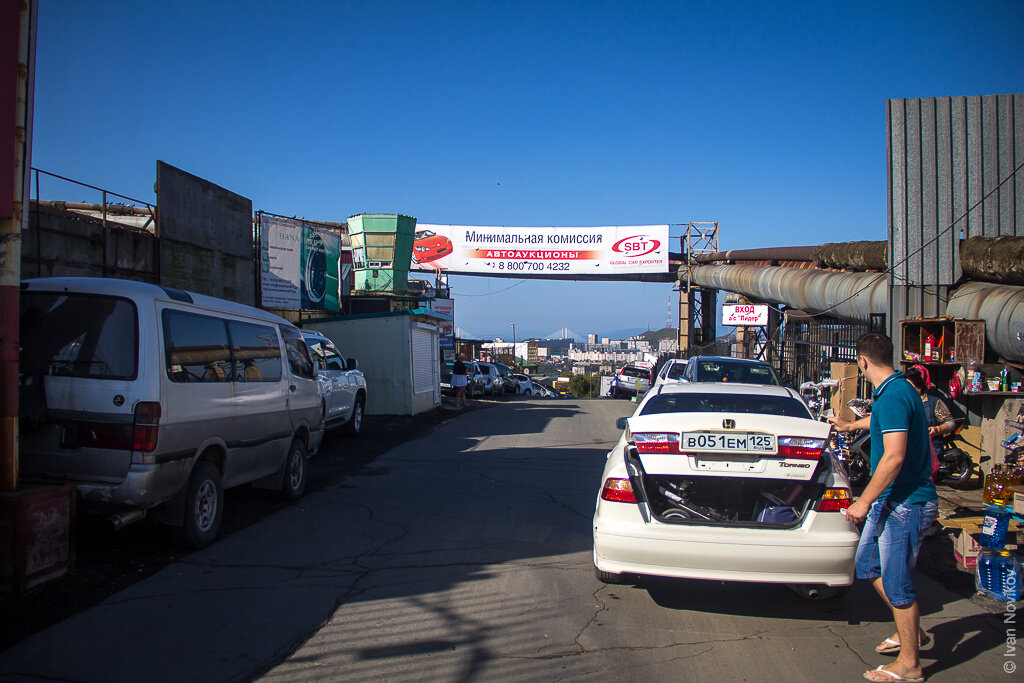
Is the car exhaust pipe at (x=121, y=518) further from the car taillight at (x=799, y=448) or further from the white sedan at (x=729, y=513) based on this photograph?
the car taillight at (x=799, y=448)

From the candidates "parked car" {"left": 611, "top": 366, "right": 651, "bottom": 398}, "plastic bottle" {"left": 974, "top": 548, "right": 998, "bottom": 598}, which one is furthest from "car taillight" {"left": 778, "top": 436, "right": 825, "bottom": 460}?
"parked car" {"left": 611, "top": 366, "right": 651, "bottom": 398}

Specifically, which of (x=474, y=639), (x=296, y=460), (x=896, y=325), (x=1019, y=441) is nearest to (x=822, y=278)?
(x=896, y=325)

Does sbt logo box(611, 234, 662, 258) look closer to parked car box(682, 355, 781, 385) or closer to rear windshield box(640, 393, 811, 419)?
parked car box(682, 355, 781, 385)

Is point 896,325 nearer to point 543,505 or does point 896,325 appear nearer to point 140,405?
point 543,505

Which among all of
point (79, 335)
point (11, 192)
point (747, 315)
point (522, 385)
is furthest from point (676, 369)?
point (522, 385)

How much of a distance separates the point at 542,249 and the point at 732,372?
26696 mm

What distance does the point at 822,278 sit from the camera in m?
17.6

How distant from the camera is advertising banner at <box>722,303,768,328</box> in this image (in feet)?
80.0

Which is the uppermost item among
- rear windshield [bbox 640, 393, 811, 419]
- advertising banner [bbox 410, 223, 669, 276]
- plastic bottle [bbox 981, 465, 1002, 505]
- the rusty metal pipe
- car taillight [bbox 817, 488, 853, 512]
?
advertising banner [bbox 410, 223, 669, 276]

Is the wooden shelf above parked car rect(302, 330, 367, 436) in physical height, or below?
above

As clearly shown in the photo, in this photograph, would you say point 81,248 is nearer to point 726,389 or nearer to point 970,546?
point 726,389

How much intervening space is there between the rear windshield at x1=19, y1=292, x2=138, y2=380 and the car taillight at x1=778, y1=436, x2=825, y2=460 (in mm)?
Answer: 4683

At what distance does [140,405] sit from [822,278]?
16.1m

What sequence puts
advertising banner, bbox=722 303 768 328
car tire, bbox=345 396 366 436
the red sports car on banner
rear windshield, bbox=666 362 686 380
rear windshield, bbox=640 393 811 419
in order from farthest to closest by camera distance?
1. the red sports car on banner
2. advertising banner, bbox=722 303 768 328
3. rear windshield, bbox=666 362 686 380
4. car tire, bbox=345 396 366 436
5. rear windshield, bbox=640 393 811 419
